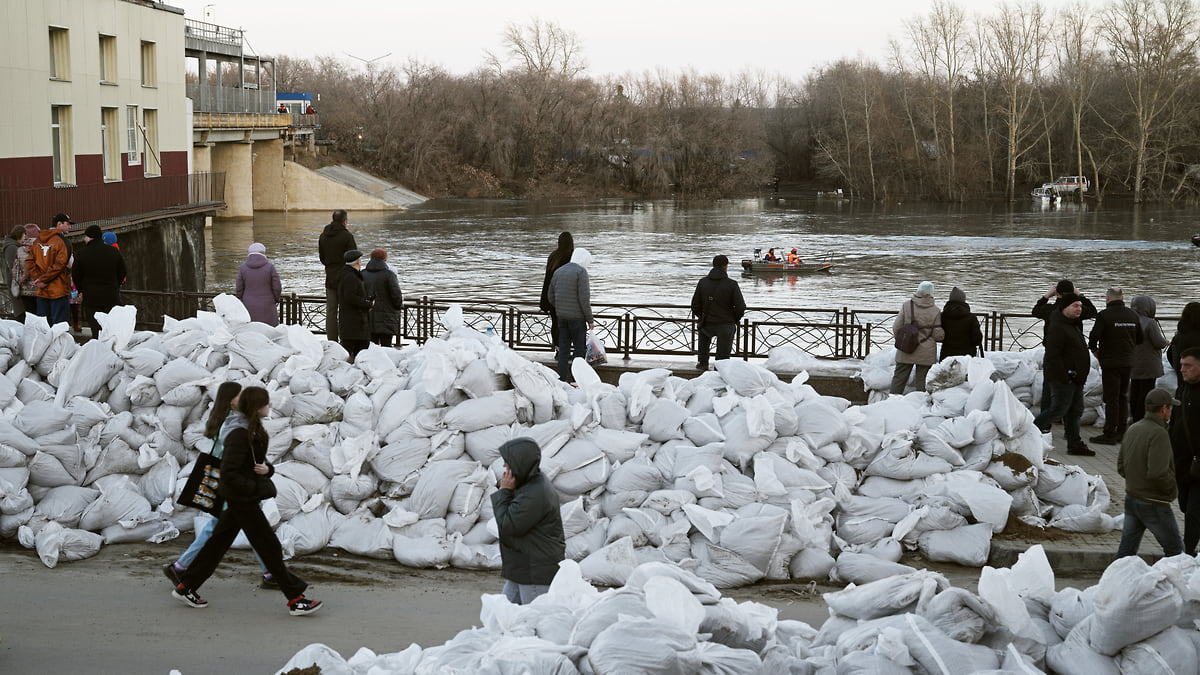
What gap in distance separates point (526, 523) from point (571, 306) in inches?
212

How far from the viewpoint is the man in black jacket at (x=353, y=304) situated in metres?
10.1

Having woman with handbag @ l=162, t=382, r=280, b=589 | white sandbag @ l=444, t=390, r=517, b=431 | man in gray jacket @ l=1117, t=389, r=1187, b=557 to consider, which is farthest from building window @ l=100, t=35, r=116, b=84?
man in gray jacket @ l=1117, t=389, r=1187, b=557

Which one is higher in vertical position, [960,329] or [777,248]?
[960,329]

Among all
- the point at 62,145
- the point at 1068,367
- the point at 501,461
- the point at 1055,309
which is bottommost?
the point at 501,461

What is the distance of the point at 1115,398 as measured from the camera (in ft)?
31.5

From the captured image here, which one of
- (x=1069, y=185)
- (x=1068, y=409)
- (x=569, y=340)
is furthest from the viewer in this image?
(x=1069, y=185)

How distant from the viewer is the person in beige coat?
985 centimetres

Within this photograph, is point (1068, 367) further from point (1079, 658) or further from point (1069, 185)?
point (1069, 185)

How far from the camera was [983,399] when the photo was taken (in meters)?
8.24

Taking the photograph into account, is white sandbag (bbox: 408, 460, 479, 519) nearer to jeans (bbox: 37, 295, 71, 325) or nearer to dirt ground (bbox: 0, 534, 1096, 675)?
dirt ground (bbox: 0, 534, 1096, 675)

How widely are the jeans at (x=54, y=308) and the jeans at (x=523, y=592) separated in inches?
312

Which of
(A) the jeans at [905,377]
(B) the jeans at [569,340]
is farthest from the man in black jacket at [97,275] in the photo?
(A) the jeans at [905,377]

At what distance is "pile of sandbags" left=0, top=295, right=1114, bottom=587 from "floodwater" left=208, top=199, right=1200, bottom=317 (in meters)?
18.5

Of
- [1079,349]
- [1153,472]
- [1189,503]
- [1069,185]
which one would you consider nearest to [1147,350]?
[1079,349]
